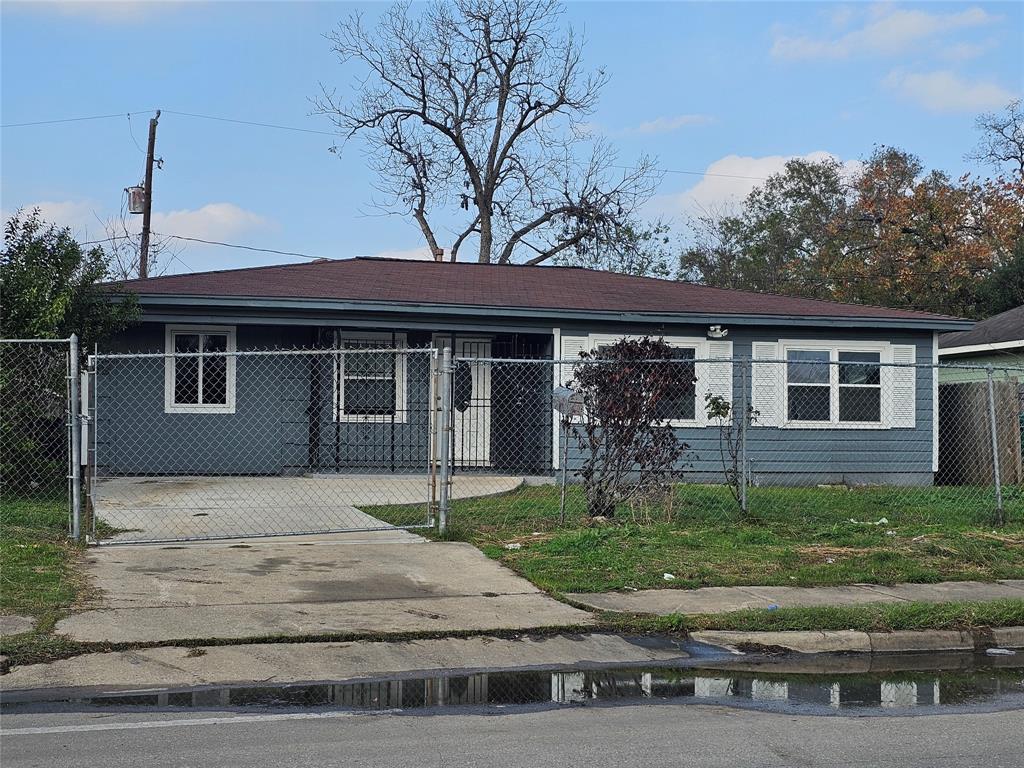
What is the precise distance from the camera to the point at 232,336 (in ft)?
56.0

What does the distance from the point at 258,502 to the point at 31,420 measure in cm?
279

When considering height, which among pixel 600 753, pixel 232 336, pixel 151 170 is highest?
pixel 151 170

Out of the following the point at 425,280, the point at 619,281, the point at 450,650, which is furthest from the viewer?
the point at 619,281

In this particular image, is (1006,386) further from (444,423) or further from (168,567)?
(168,567)

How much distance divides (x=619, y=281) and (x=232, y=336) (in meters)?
7.60

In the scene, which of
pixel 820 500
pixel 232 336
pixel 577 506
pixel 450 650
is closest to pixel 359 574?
pixel 450 650

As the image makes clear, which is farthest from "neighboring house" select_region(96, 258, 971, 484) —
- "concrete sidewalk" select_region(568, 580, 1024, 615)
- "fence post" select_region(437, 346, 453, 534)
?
"concrete sidewalk" select_region(568, 580, 1024, 615)

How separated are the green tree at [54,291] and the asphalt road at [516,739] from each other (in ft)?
28.4

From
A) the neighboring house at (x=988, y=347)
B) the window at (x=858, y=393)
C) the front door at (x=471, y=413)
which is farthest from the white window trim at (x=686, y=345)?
the neighboring house at (x=988, y=347)

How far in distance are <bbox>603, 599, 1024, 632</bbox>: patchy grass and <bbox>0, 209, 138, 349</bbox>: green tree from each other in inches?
344

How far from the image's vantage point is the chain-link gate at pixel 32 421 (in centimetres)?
1229

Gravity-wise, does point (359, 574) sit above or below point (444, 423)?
below

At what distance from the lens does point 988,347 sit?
22.4m

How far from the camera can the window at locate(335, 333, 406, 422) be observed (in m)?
17.1
